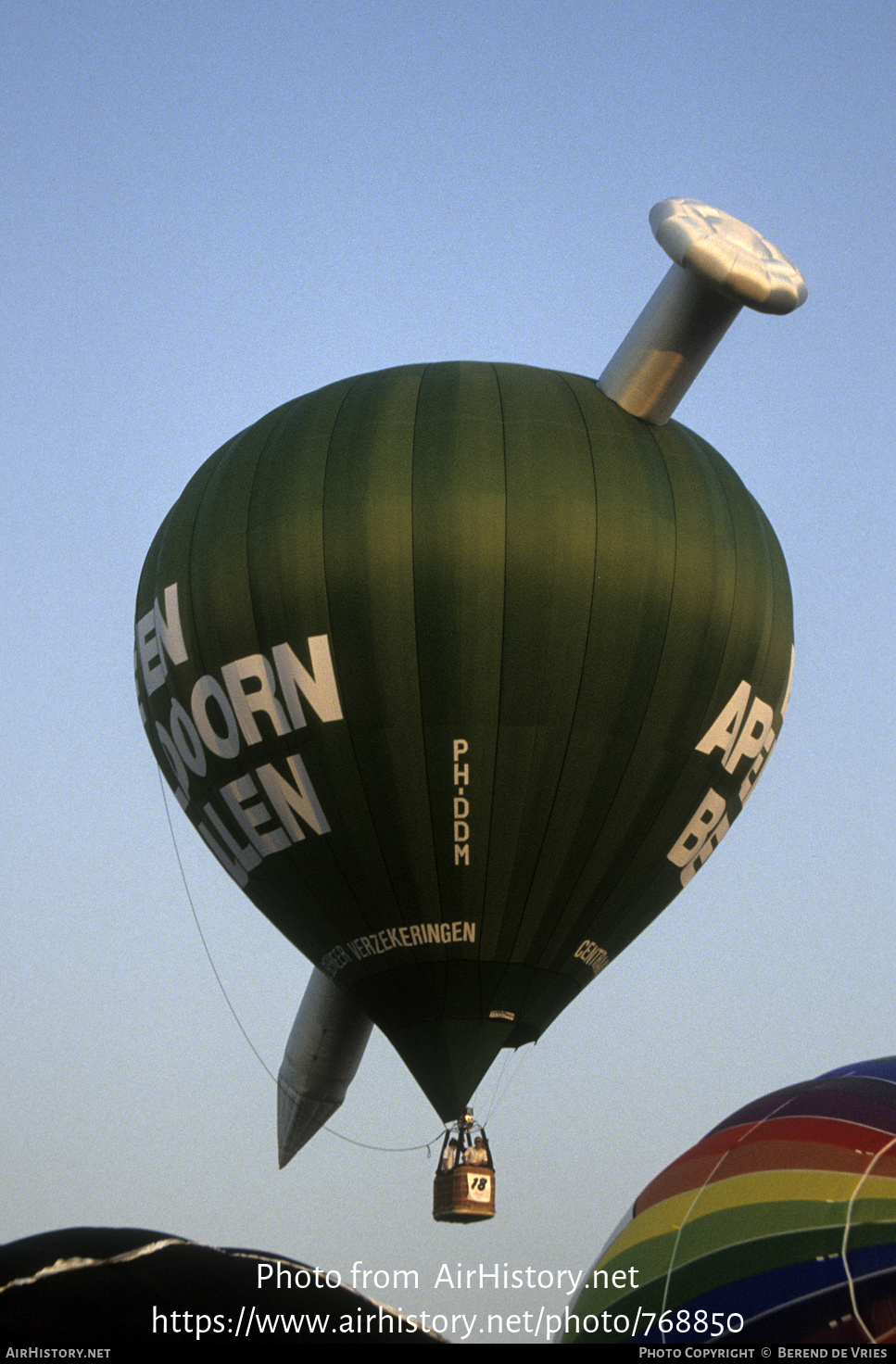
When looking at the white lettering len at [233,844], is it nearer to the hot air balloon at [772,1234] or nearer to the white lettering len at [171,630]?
the white lettering len at [171,630]

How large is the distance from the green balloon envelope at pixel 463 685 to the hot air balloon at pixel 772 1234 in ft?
10.6

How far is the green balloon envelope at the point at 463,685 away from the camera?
11570 millimetres

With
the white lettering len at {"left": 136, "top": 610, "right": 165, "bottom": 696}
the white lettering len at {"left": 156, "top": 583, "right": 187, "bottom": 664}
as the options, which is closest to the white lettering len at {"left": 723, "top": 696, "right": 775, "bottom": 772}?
the white lettering len at {"left": 156, "top": 583, "right": 187, "bottom": 664}

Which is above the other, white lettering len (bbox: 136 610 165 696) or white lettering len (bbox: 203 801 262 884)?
white lettering len (bbox: 136 610 165 696)

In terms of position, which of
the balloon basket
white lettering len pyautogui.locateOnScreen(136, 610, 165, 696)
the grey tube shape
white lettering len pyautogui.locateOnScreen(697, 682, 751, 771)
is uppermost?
white lettering len pyautogui.locateOnScreen(136, 610, 165, 696)

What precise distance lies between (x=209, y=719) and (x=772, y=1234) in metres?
6.15

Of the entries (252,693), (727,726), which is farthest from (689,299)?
(252,693)

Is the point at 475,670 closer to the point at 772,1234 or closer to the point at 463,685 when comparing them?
the point at 463,685

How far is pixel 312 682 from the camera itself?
38.2ft

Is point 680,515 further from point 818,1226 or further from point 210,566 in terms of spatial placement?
point 818,1226

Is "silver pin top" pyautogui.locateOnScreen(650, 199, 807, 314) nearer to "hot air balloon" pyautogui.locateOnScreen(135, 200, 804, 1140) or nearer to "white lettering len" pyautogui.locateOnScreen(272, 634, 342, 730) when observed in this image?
"hot air balloon" pyautogui.locateOnScreen(135, 200, 804, 1140)

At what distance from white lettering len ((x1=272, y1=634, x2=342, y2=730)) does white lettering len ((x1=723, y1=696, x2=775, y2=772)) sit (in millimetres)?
3078

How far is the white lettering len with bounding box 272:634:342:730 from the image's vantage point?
1162cm

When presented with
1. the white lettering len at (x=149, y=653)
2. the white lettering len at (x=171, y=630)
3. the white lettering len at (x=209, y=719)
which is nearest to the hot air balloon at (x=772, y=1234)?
the white lettering len at (x=209, y=719)
